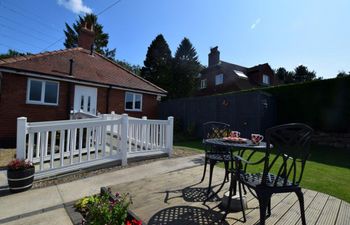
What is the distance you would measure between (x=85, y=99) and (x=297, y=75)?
3135cm

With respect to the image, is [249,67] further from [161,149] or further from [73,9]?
[161,149]

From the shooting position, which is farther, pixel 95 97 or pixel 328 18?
pixel 95 97

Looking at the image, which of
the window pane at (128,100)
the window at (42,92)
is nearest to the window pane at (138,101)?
the window pane at (128,100)

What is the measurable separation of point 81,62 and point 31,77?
127 inches

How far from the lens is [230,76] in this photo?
23.2m

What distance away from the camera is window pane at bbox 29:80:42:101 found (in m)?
9.30

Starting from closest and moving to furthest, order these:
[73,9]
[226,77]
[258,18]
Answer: [258,18] → [73,9] → [226,77]

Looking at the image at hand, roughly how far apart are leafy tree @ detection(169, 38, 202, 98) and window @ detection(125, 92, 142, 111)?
1201 cm

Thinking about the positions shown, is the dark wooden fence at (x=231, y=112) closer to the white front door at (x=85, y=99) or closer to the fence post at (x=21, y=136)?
the white front door at (x=85, y=99)

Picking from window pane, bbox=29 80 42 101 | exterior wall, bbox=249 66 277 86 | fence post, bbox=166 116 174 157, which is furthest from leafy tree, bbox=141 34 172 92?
fence post, bbox=166 116 174 157

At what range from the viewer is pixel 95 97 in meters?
11.3

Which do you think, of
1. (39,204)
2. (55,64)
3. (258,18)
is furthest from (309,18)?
(55,64)

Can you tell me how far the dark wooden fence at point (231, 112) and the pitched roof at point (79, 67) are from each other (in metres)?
2.51

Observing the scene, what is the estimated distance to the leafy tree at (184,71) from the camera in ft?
83.6
